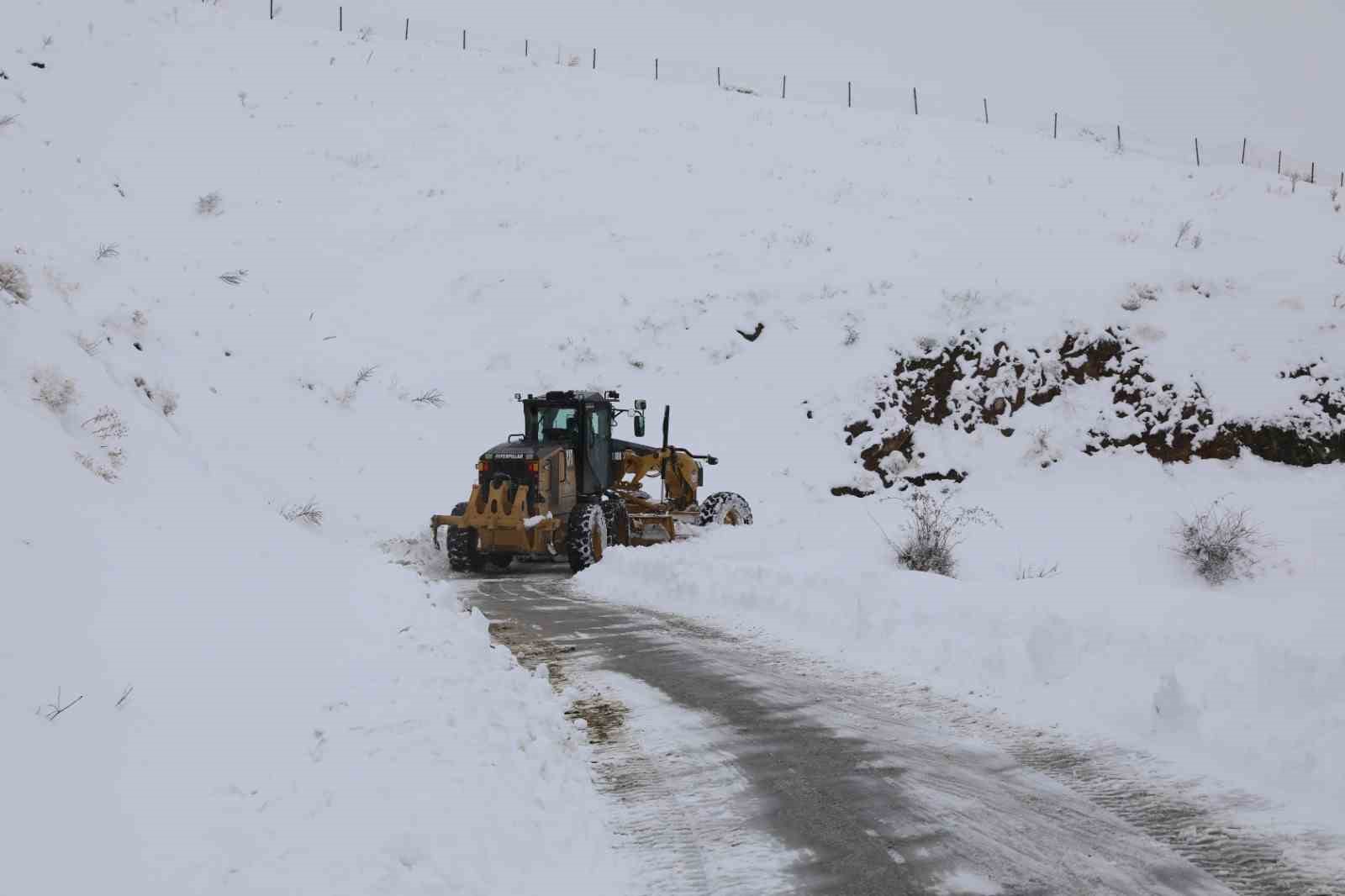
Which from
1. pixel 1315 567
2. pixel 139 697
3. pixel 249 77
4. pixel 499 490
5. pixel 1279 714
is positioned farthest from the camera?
pixel 249 77

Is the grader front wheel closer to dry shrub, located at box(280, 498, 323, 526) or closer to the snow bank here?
dry shrub, located at box(280, 498, 323, 526)

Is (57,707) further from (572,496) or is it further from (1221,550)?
(1221,550)

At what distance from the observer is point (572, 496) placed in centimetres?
1866

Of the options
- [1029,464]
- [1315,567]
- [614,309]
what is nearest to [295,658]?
[1315,567]

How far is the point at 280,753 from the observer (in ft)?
16.0

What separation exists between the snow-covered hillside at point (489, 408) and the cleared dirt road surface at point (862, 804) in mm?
474

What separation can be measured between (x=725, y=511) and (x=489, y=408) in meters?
8.96

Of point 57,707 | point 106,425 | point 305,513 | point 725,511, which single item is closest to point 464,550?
point 305,513

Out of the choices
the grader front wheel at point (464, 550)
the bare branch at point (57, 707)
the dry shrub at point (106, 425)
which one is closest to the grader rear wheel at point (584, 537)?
the grader front wheel at point (464, 550)

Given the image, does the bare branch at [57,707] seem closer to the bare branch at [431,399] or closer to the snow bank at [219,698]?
the snow bank at [219,698]

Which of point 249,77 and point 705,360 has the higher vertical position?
point 249,77

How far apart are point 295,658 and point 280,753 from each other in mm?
1496

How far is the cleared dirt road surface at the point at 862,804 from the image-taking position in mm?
4484

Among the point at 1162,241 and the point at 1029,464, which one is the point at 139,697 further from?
the point at 1162,241
